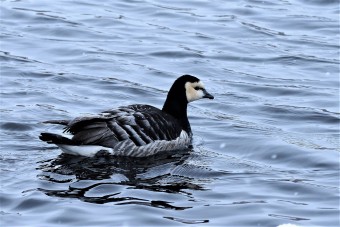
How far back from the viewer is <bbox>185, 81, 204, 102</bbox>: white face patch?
1696 centimetres

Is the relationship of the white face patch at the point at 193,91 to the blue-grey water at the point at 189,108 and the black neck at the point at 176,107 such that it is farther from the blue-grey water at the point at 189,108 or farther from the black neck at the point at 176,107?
the blue-grey water at the point at 189,108

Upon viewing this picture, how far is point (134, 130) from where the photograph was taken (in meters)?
15.8

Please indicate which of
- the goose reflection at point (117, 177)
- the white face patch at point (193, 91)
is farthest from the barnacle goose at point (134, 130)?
the goose reflection at point (117, 177)

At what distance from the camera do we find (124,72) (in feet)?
68.5

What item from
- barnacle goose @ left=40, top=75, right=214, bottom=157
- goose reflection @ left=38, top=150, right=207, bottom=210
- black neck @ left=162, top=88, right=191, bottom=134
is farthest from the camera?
black neck @ left=162, top=88, right=191, bottom=134

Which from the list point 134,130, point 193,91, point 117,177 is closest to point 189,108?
point 193,91

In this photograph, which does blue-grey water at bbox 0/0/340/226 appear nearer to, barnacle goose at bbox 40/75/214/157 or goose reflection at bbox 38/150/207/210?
goose reflection at bbox 38/150/207/210

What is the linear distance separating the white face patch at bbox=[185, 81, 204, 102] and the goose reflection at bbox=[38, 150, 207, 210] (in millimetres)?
1123

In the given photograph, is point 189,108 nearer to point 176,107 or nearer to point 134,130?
point 176,107

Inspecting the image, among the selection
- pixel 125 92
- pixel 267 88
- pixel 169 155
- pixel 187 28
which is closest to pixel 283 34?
pixel 187 28

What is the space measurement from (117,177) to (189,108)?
4.75m

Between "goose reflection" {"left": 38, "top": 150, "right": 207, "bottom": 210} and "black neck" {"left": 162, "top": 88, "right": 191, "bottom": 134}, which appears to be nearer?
"goose reflection" {"left": 38, "top": 150, "right": 207, "bottom": 210}

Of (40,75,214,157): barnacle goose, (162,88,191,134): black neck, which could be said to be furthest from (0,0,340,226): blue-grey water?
(162,88,191,134): black neck

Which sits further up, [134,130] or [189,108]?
[134,130]
